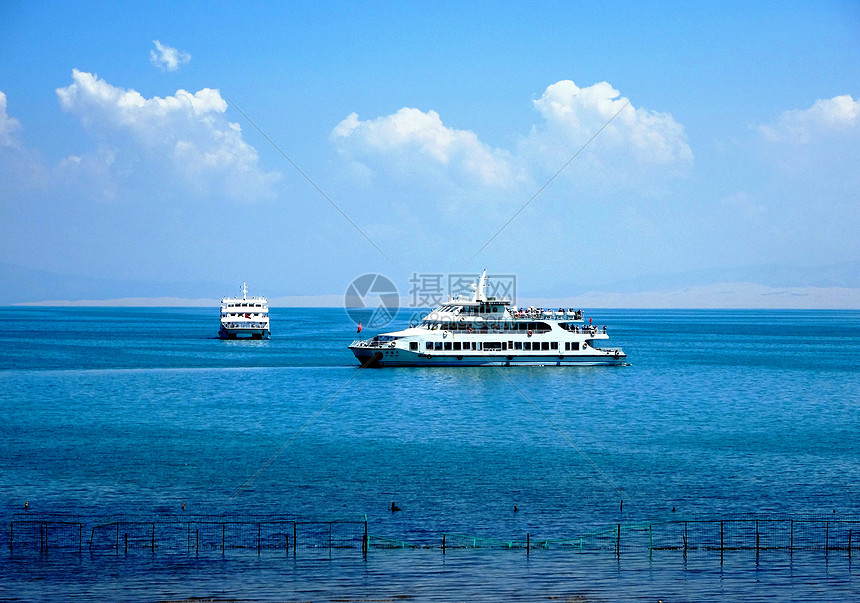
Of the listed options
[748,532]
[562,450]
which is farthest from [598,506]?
[562,450]

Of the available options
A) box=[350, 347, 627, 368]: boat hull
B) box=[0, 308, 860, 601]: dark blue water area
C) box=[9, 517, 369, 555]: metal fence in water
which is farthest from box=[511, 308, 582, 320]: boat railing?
box=[9, 517, 369, 555]: metal fence in water

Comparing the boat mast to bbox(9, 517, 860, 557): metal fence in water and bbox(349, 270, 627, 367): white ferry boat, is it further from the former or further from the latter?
bbox(9, 517, 860, 557): metal fence in water

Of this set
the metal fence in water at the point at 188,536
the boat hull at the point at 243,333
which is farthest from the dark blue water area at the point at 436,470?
the boat hull at the point at 243,333

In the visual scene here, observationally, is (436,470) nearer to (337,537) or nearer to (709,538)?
(337,537)

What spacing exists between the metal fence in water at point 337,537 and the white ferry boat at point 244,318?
136 meters

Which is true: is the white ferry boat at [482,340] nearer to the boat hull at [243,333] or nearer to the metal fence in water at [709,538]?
the metal fence in water at [709,538]

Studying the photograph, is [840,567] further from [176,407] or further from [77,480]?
[176,407]

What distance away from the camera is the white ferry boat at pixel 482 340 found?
10038 centimetres

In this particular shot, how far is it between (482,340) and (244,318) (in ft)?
279

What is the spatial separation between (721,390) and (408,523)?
6202 cm

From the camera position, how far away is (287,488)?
45.0 metres

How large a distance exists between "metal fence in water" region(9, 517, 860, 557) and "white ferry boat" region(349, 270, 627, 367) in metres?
60.5

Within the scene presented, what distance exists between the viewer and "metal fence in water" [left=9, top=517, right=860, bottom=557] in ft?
117

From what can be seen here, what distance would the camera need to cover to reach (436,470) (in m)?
49.3
